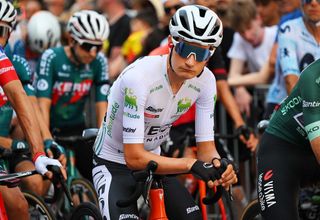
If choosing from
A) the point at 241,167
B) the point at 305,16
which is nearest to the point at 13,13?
the point at 305,16

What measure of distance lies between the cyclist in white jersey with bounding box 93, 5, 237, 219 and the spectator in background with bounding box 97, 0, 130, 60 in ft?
21.5

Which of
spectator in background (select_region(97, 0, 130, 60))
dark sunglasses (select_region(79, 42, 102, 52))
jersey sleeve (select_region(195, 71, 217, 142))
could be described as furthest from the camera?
spectator in background (select_region(97, 0, 130, 60))

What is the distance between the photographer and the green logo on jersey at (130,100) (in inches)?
264

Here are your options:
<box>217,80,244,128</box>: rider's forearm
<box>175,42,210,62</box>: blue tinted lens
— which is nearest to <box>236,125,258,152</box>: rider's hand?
<box>217,80,244,128</box>: rider's forearm

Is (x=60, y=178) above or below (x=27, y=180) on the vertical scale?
above

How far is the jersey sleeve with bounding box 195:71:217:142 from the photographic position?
23.2 ft

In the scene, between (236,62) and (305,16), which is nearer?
(305,16)

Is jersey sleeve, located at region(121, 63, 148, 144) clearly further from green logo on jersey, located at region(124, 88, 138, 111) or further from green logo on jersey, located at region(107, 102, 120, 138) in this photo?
green logo on jersey, located at region(107, 102, 120, 138)

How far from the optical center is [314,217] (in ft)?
27.2

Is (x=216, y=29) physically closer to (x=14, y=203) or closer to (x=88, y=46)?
(x=14, y=203)

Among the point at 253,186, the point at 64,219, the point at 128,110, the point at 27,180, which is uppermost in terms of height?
the point at 128,110

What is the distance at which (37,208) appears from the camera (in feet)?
27.6

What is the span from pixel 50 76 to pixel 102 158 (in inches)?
112

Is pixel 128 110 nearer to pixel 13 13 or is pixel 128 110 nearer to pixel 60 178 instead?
pixel 60 178
